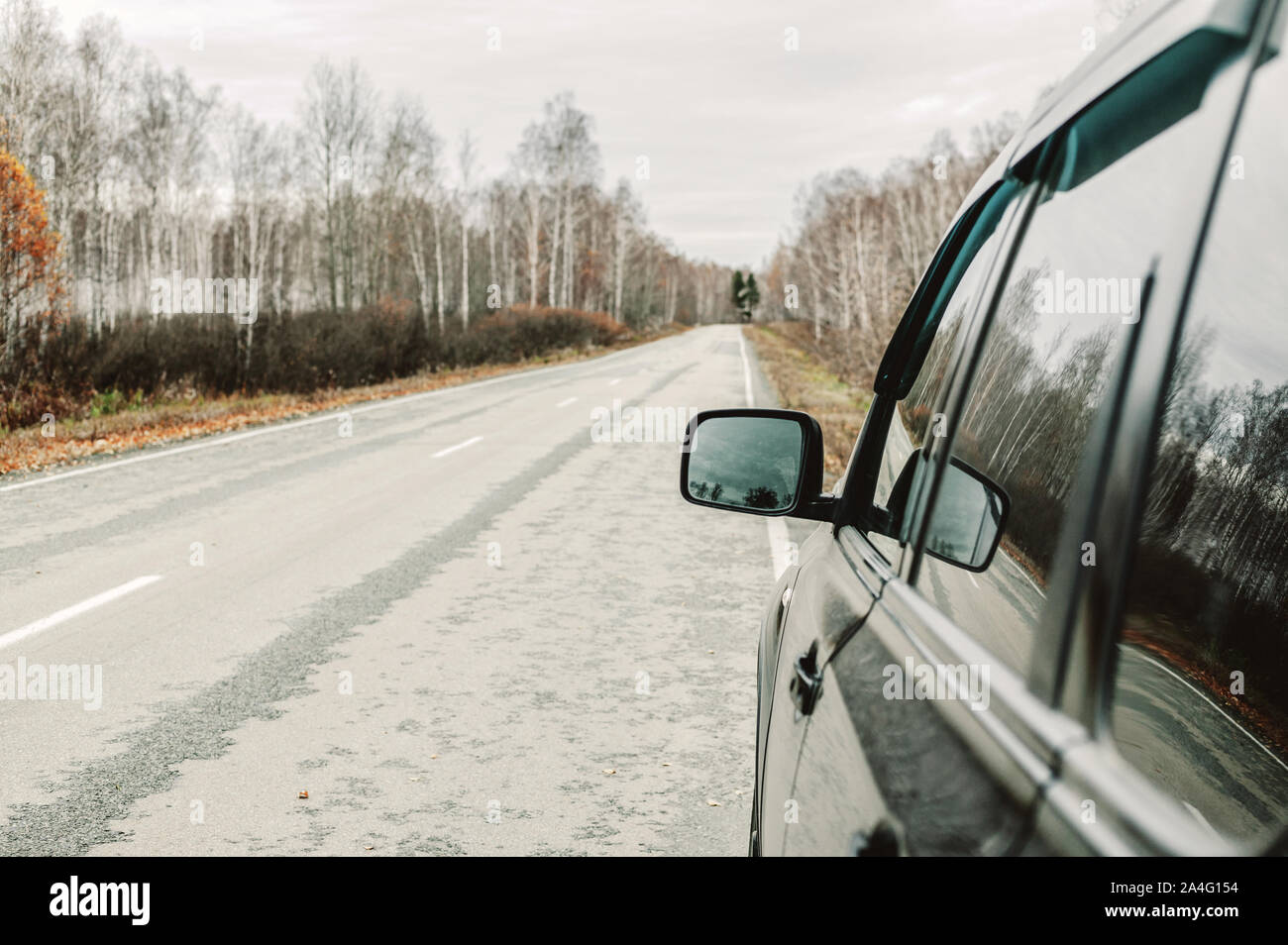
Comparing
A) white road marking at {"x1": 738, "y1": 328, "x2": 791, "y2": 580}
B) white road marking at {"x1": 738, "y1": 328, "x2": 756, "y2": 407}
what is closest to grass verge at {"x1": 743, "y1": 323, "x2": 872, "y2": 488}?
white road marking at {"x1": 738, "y1": 328, "x2": 756, "y2": 407}

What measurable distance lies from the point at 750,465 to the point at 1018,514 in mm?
1237

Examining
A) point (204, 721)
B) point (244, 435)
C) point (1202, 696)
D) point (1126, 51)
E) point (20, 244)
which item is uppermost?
point (20, 244)

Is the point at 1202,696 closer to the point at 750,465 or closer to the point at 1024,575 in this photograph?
the point at 1024,575

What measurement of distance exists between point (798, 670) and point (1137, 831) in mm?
1260

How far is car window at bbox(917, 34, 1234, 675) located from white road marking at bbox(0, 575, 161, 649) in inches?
220

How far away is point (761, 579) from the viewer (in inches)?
305

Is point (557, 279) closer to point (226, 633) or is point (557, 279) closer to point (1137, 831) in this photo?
point (226, 633)

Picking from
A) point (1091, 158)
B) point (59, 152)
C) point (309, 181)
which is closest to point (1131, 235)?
point (1091, 158)

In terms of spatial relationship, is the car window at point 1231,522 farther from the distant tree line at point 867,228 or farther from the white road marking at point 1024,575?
the distant tree line at point 867,228

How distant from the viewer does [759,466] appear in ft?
8.92

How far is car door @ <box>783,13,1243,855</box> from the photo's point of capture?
1.11m

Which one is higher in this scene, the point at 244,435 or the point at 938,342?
the point at 938,342

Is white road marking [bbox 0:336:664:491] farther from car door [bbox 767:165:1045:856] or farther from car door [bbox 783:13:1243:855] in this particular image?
car door [bbox 783:13:1243:855]

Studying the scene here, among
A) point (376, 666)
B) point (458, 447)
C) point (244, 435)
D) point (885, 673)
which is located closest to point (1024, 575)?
point (885, 673)
